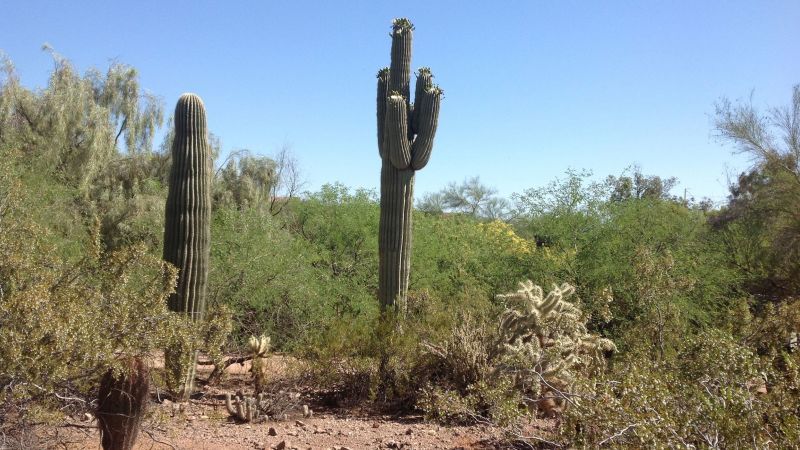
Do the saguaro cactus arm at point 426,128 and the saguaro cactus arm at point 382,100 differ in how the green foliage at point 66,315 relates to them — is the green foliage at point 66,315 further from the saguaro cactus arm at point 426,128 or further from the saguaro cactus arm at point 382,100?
the saguaro cactus arm at point 382,100

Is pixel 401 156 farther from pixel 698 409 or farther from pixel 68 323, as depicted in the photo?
pixel 698 409

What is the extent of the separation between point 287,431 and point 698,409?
4.16m

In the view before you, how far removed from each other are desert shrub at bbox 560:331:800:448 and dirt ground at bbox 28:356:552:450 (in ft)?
7.22

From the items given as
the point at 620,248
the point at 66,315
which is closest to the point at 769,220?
the point at 620,248

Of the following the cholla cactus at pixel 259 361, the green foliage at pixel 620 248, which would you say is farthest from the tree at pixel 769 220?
the cholla cactus at pixel 259 361

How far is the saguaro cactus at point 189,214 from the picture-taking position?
7.67 metres

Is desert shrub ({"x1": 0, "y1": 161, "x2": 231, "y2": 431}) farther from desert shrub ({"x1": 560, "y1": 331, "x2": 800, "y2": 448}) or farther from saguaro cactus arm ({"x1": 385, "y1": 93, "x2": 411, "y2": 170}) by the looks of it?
saguaro cactus arm ({"x1": 385, "y1": 93, "x2": 411, "y2": 170})

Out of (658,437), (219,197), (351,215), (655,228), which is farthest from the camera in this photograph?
(219,197)

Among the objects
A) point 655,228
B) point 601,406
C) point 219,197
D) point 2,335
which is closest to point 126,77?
point 219,197

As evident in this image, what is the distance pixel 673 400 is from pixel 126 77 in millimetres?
18088

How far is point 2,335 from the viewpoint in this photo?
4.25 m

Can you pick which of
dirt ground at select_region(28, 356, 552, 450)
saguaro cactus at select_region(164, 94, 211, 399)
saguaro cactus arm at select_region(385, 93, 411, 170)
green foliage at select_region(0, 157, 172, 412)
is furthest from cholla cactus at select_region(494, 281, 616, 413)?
green foliage at select_region(0, 157, 172, 412)

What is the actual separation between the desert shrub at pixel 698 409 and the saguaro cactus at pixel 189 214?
14.9 ft

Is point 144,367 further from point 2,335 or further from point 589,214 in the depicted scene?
point 589,214
